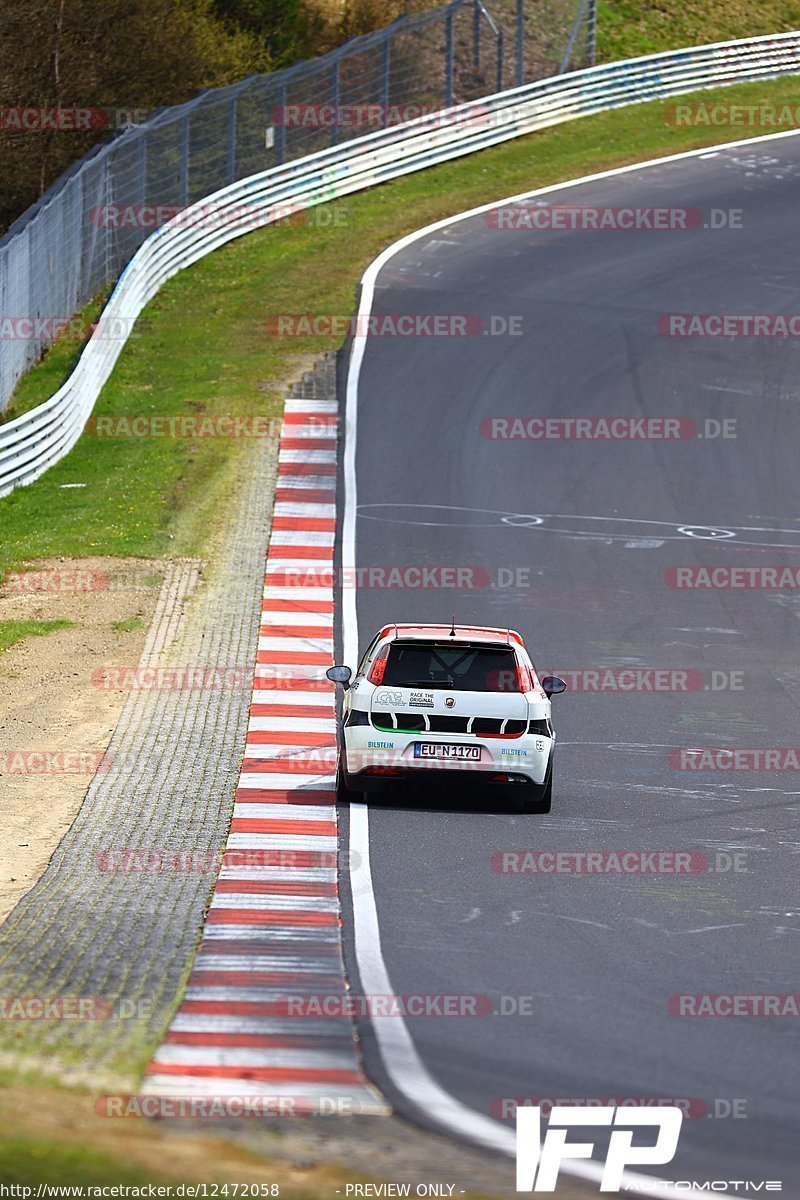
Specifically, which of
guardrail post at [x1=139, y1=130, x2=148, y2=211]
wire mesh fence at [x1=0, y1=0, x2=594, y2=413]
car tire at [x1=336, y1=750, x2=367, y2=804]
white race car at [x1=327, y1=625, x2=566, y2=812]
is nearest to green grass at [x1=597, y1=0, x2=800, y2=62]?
wire mesh fence at [x1=0, y1=0, x2=594, y2=413]

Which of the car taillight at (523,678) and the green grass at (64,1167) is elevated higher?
the car taillight at (523,678)

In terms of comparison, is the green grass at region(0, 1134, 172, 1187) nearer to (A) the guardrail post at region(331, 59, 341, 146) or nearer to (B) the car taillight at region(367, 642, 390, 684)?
(B) the car taillight at region(367, 642, 390, 684)

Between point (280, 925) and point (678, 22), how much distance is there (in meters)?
49.9

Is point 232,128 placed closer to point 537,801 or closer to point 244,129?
point 244,129

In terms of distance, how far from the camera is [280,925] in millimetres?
10539

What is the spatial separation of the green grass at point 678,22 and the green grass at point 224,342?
428cm

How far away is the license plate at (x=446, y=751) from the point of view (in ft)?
43.9

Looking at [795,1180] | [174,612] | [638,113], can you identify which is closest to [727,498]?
[174,612]

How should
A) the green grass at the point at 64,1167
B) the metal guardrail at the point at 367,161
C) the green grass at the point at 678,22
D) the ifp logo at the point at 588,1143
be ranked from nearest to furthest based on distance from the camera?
the green grass at the point at 64,1167 < the ifp logo at the point at 588,1143 < the metal guardrail at the point at 367,161 < the green grass at the point at 678,22

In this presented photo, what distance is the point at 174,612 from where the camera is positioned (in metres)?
20.9

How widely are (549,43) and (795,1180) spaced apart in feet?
148

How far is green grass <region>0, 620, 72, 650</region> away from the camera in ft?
63.1

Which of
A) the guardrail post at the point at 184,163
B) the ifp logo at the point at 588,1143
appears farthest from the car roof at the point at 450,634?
the guardrail post at the point at 184,163

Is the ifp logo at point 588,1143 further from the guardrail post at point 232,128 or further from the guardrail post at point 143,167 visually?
the guardrail post at point 232,128
